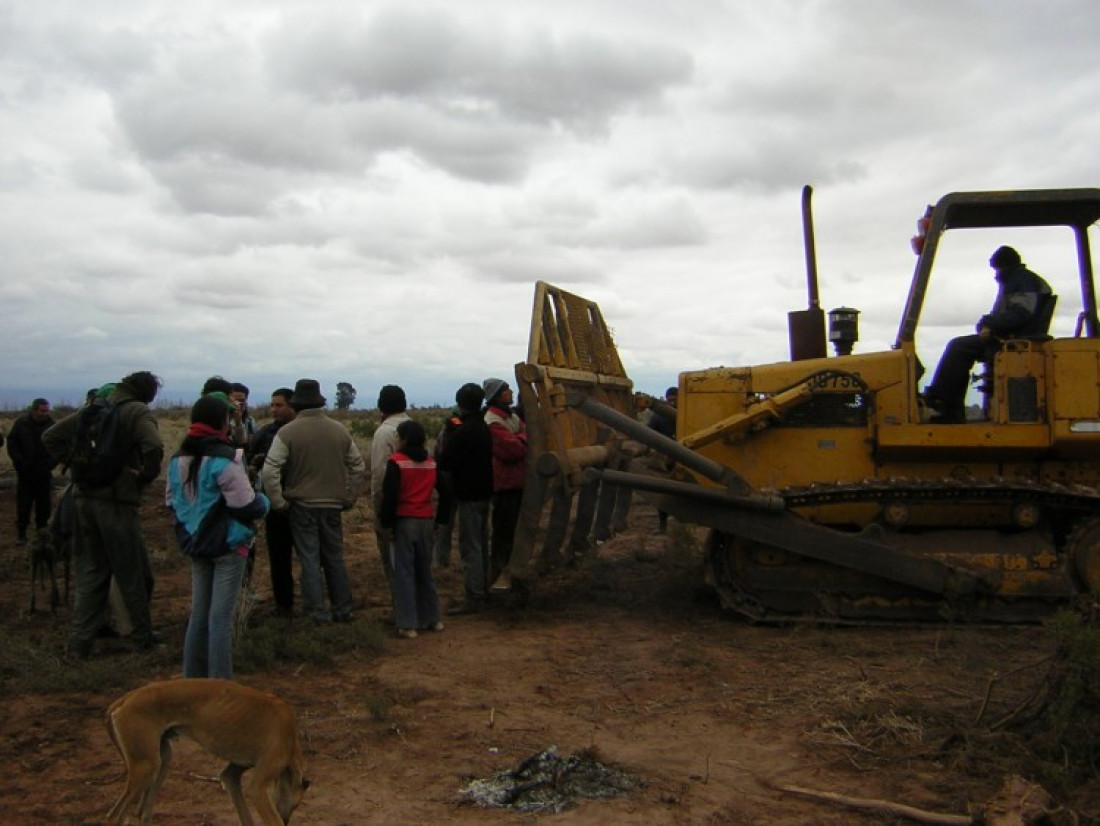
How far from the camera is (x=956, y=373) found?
814 centimetres

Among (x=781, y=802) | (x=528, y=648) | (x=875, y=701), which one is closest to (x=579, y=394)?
(x=528, y=648)

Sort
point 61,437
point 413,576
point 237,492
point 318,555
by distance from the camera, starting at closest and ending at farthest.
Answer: point 237,492
point 61,437
point 413,576
point 318,555

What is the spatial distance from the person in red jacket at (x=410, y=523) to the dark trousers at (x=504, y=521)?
0.98 metres

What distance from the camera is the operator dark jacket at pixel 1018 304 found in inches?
304

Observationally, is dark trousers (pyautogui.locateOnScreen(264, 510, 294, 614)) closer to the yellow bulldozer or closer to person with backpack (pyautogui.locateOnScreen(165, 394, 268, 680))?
the yellow bulldozer

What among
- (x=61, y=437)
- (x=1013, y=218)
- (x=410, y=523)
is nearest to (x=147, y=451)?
(x=61, y=437)

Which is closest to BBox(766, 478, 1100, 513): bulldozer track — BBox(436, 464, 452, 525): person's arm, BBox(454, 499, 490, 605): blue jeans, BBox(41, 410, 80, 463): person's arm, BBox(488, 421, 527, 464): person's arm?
BBox(488, 421, 527, 464): person's arm

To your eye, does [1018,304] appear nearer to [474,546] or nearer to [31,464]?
[474,546]

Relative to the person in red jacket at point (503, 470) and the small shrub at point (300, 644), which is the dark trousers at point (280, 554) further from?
the person in red jacket at point (503, 470)

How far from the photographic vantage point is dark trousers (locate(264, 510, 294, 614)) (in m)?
8.37

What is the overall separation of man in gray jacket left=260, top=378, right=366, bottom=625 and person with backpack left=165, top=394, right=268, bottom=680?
1.85 metres

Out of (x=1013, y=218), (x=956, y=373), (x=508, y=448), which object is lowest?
(x=508, y=448)

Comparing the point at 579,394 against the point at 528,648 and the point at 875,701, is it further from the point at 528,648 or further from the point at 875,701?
the point at 875,701

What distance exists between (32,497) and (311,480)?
674 centimetres
